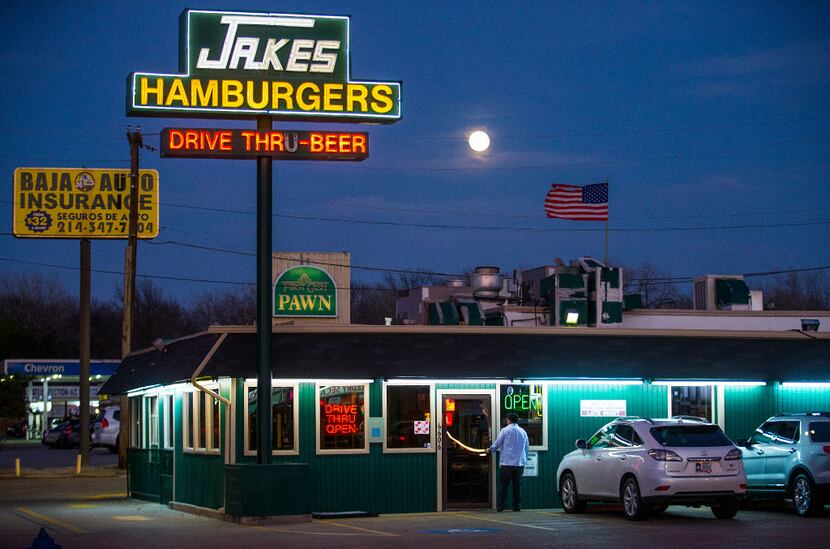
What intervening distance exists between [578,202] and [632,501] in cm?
1536

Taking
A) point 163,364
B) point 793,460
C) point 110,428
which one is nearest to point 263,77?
point 163,364

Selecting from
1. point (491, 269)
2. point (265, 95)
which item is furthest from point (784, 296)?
point (265, 95)

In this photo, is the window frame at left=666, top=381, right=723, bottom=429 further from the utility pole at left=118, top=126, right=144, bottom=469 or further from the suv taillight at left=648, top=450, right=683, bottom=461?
the utility pole at left=118, top=126, right=144, bottom=469

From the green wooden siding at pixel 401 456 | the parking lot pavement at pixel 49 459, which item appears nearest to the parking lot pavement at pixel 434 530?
the green wooden siding at pixel 401 456

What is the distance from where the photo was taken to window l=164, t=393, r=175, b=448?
26375 millimetres

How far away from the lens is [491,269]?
34.7 metres

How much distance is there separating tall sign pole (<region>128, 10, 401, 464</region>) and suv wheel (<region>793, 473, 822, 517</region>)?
8.97 meters

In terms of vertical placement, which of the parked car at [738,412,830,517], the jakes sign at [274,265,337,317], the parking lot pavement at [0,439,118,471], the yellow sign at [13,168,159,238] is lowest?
the parking lot pavement at [0,439,118,471]

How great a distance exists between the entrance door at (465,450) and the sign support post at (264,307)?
4.19 m

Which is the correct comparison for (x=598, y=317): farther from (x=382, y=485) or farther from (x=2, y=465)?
(x=2, y=465)

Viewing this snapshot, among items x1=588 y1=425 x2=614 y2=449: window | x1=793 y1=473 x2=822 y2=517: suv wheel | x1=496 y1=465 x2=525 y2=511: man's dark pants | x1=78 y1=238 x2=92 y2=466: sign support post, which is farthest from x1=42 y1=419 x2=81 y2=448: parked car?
x1=793 y1=473 x2=822 y2=517: suv wheel

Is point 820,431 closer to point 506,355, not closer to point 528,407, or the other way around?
point 528,407

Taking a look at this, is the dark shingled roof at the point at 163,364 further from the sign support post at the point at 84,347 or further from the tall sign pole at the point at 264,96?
the sign support post at the point at 84,347

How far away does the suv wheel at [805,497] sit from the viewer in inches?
816
